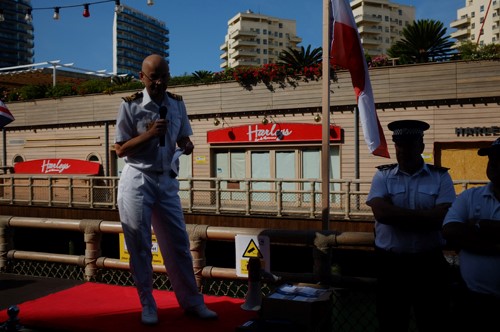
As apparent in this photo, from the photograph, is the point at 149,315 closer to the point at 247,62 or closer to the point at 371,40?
the point at 371,40

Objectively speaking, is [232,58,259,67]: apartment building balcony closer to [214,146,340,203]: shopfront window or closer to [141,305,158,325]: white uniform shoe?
[214,146,340,203]: shopfront window

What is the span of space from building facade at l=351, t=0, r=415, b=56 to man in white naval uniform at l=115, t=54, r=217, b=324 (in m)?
101

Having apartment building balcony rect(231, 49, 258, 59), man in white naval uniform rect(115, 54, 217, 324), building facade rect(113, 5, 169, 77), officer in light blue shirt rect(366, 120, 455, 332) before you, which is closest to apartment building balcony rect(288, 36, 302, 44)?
apartment building balcony rect(231, 49, 258, 59)

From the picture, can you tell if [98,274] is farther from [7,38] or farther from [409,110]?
[7,38]

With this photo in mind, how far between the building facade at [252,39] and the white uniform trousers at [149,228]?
108 metres

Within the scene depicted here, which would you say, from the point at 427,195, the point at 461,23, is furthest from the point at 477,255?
the point at 461,23

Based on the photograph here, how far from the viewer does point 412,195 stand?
126 inches

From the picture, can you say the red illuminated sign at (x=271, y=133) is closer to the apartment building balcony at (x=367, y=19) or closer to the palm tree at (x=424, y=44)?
the palm tree at (x=424, y=44)

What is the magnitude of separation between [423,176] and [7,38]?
500 ft

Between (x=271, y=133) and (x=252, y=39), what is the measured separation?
100713mm

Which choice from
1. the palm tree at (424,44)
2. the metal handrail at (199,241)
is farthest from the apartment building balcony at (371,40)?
the metal handrail at (199,241)

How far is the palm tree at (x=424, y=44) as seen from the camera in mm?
18266

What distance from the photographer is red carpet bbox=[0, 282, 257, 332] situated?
3.53 metres

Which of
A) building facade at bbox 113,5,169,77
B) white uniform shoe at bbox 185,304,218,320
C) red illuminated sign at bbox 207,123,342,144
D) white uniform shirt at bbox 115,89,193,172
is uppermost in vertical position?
building facade at bbox 113,5,169,77
